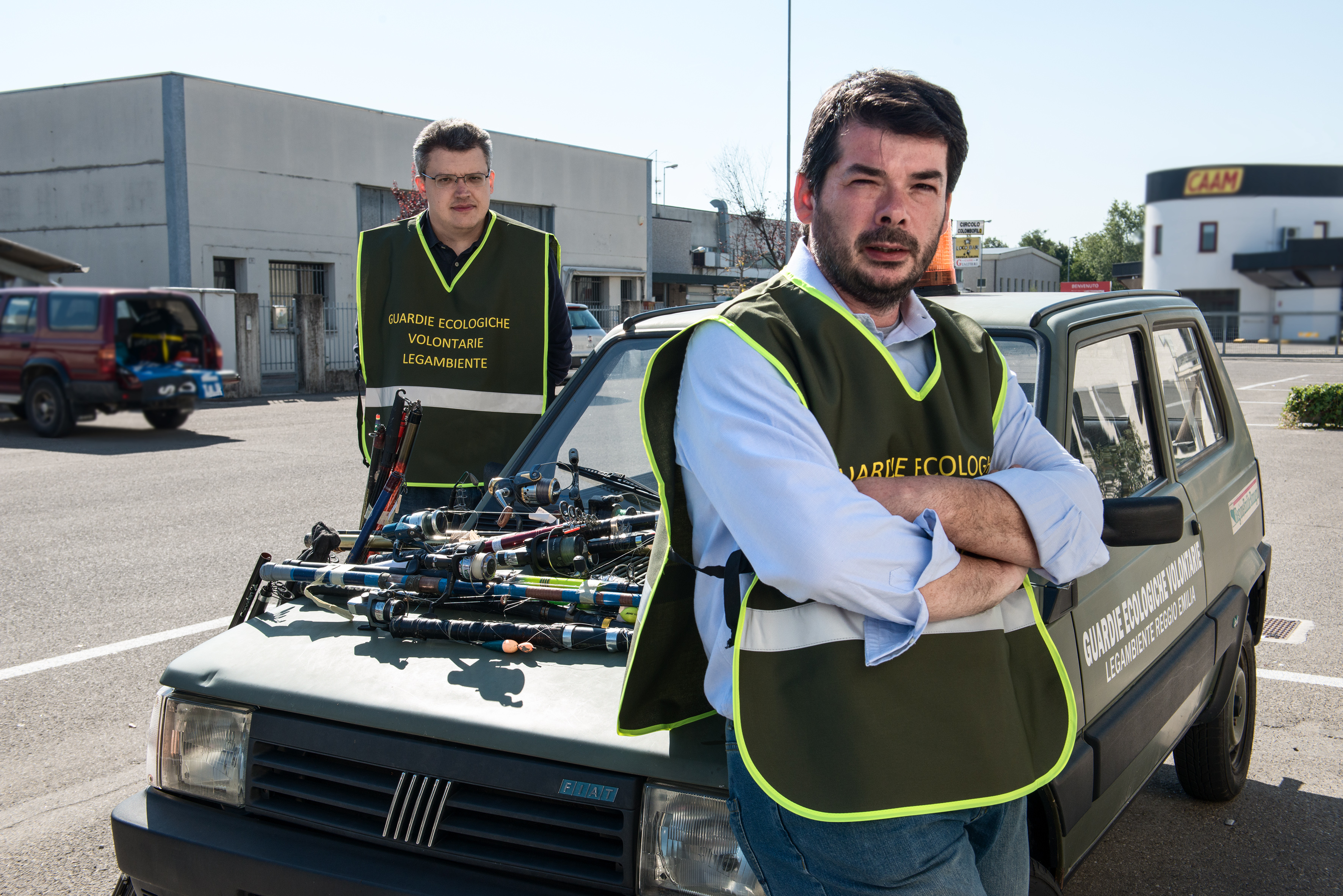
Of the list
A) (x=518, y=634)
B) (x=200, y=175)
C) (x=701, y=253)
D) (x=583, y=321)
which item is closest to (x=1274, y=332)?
(x=701, y=253)

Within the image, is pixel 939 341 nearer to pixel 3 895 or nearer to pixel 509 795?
pixel 509 795

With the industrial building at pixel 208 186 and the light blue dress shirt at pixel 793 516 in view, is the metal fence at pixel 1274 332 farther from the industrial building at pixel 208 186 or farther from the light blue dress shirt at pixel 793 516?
the light blue dress shirt at pixel 793 516

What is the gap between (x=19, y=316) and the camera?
15.1m

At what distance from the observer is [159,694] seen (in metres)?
2.47

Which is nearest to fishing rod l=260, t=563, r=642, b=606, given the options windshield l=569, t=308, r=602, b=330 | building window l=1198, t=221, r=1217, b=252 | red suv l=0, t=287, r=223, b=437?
red suv l=0, t=287, r=223, b=437

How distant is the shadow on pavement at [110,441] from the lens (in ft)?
42.6

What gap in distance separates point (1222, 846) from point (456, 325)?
310 cm

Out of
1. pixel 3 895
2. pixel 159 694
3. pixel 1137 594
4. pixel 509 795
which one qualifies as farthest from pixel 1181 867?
pixel 3 895

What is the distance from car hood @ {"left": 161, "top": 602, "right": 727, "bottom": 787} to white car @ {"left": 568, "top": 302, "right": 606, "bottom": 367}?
19.9 m

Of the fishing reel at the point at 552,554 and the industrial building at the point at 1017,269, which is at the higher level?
the industrial building at the point at 1017,269

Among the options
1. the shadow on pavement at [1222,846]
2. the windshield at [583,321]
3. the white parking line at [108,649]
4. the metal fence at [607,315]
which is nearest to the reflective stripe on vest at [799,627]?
the shadow on pavement at [1222,846]

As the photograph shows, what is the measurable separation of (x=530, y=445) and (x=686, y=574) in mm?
1713

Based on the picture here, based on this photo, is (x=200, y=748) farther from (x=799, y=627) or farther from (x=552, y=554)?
(x=799, y=627)

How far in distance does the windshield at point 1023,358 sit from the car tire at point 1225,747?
1.58m
